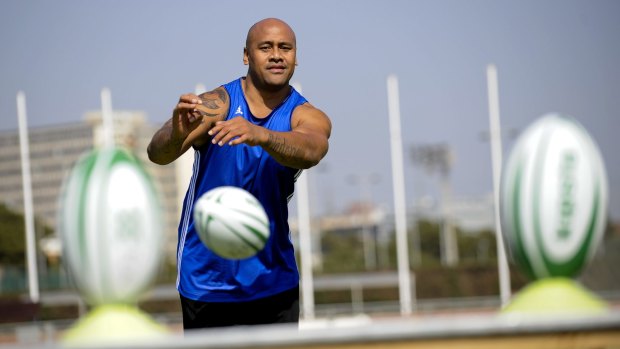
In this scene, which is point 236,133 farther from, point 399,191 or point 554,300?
point 399,191

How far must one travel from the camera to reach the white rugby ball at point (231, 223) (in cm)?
362

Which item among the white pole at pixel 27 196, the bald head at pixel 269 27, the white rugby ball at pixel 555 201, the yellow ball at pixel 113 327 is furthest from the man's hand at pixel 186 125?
the white pole at pixel 27 196

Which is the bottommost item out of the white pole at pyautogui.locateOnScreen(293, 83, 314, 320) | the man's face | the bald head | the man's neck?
the white pole at pyautogui.locateOnScreen(293, 83, 314, 320)

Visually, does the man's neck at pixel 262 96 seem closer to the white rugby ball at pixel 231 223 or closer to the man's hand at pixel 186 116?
the man's hand at pixel 186 116

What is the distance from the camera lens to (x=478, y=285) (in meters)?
38.9

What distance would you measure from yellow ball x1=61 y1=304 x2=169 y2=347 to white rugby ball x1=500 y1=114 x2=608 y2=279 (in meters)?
1.11

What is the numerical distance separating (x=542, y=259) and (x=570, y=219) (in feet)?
0.48

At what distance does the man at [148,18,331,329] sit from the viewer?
4.88 meters

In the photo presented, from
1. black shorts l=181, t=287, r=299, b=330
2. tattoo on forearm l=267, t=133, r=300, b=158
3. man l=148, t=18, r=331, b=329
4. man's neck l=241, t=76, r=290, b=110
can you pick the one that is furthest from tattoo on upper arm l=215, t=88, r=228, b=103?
black shorts l=181, t=287, r=299, b=330

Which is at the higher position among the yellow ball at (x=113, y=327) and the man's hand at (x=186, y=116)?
the man's hand at (x=186, y=116)

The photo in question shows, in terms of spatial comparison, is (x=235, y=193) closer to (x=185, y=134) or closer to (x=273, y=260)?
(x=185, y=134)

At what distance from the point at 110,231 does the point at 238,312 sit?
2.23m

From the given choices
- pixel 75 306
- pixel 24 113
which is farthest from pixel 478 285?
pixel 24 113

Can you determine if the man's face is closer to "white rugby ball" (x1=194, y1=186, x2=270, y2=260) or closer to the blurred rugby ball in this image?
"white rugby ball" (x1=194, y1=186, x2=270, y2=260)
